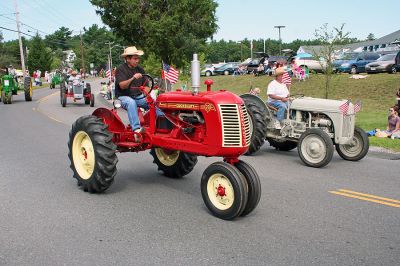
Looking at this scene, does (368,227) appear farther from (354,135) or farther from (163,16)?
(163,16)

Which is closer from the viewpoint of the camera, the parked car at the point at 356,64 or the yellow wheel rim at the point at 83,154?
the yellow wheel rim at the point at 83,154

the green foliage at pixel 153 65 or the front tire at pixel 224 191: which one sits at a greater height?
the green foliage at pixel 153 65

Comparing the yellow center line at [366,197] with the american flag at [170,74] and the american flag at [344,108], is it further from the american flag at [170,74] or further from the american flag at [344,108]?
the american flag at [170,74]

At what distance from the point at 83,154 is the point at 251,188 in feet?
9.43

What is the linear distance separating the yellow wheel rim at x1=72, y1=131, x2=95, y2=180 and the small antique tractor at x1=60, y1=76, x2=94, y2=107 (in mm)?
15746

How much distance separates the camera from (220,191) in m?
5.43

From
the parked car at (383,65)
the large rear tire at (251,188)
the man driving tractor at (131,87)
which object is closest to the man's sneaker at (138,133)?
the man driving tractor at (131,87)

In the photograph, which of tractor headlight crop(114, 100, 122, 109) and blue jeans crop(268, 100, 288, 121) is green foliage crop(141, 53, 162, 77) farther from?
tractor headlight crop(114, 100, 122, 109)

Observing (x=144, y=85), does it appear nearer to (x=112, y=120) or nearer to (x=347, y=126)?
(x=112, y=120)

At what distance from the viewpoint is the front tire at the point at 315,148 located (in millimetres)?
8344

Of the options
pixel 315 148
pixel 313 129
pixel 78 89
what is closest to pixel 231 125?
pixel 315 148

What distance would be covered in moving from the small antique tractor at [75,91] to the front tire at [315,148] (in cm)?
1545

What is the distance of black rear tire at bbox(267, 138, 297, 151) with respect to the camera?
10250mm

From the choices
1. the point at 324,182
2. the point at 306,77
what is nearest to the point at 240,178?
the point at 324,182
